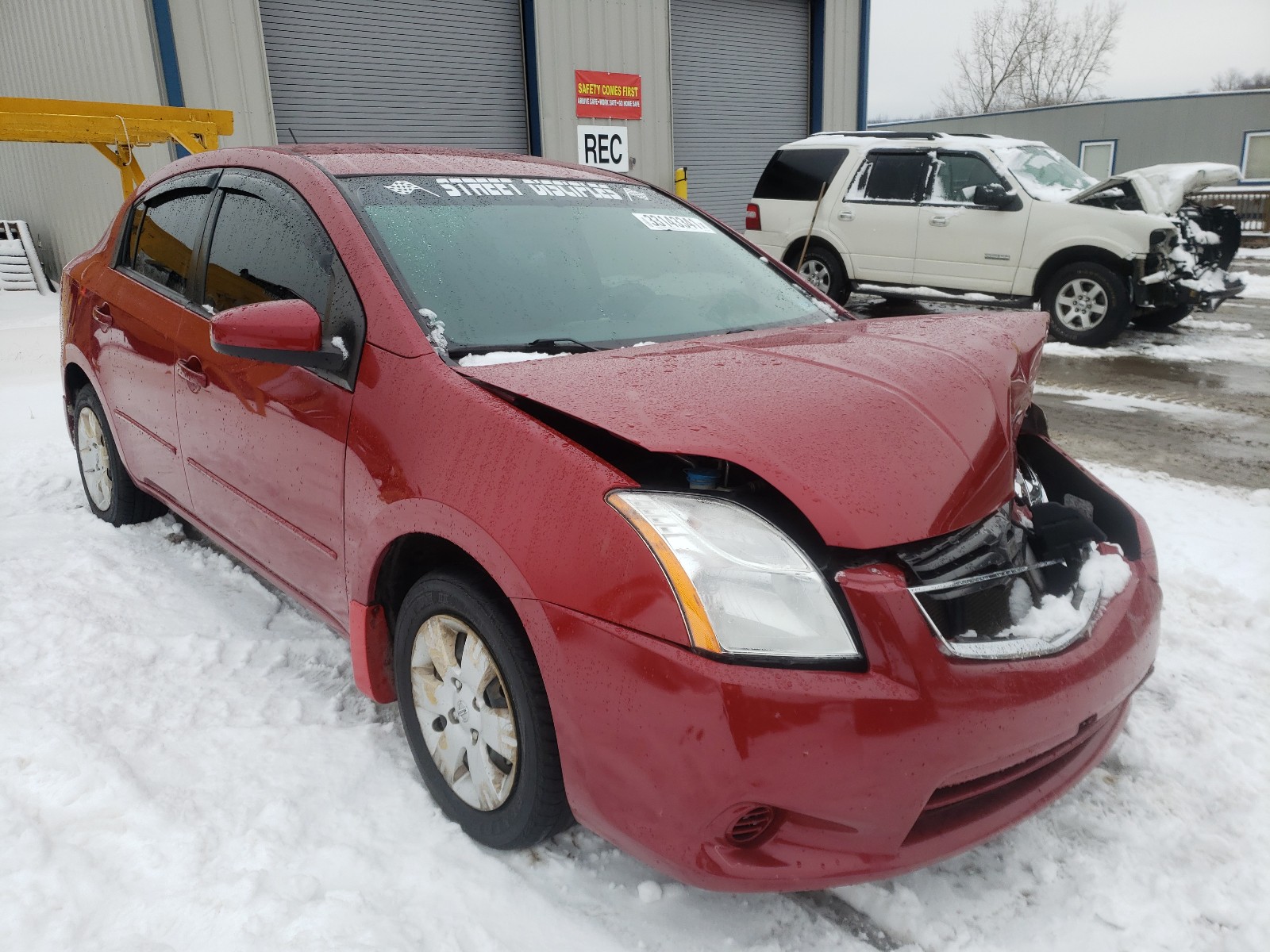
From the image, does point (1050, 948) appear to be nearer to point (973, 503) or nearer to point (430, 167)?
point (973, 503)

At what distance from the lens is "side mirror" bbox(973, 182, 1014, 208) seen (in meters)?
8.84

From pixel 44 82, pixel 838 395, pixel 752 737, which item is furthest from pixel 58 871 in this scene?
pixel 44 82

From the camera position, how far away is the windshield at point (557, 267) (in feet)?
7.74

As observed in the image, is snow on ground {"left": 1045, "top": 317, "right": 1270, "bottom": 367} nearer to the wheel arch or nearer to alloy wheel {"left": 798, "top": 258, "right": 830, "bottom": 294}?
the wheel arch

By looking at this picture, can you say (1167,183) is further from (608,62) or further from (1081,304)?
(608,62)

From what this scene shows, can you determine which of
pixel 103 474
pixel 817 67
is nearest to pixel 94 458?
pixel 103 474

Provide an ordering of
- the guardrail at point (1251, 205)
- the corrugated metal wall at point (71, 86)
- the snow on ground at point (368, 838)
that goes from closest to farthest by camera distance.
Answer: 1. the snow on ground at point (368, 838)
2. the corrugated metal wall at point (71, 86)
3. the guardrail at point (1251, 205)

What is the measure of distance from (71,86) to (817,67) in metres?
12.2

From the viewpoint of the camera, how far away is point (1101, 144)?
28203 mm

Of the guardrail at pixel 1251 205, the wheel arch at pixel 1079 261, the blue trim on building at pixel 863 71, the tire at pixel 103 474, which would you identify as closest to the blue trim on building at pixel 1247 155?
the guardrail at pixel 1251 205

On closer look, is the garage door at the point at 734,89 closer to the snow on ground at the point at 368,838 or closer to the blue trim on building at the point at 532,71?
the blue trim on building at the point at 532,71

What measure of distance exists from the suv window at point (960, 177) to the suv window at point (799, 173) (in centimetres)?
113

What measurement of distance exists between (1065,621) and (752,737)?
750mm

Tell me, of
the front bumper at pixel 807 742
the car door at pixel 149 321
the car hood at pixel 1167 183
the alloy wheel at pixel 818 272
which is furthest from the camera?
the alloy wheel at pixel 818 272
